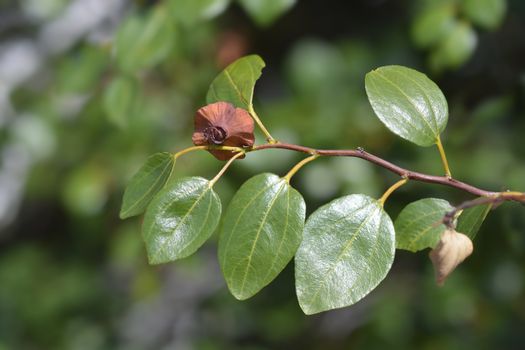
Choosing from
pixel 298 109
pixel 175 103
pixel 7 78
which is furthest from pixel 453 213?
pixel 7 78

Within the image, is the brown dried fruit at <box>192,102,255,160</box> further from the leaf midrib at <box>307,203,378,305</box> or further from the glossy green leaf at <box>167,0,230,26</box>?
the glossy green leaf at <box>167,0,230,26</box>

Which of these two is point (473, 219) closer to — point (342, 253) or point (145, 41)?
point (342, 253)

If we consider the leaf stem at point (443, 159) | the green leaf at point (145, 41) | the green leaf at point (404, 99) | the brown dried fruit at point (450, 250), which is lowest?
the green leaf at point (145, 41)

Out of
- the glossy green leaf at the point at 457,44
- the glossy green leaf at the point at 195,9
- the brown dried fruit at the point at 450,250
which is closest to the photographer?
the brown dried fruit at the point at 450,250

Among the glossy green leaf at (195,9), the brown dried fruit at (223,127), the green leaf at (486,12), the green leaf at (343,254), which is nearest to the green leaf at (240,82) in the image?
the brown dried fruit at (223,127)

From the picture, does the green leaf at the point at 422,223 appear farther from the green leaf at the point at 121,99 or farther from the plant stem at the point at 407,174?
the green leaf at the point at 121,99

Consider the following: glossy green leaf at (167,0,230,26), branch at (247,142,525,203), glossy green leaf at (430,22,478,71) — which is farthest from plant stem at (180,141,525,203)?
glossy green leaf at (430,22,478,71)
